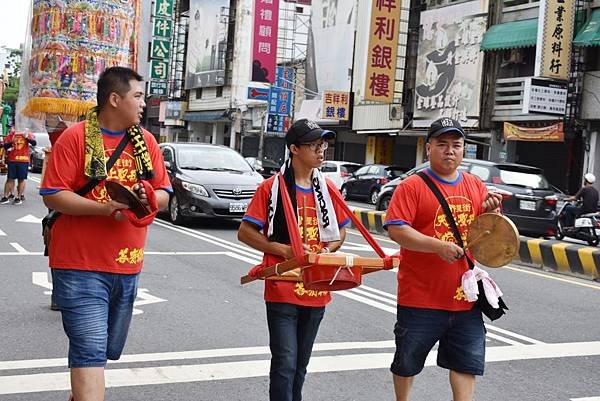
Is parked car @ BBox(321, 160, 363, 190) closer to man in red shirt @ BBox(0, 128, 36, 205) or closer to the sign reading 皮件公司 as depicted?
man in red shirt @ BBox(0, 128, 36, 205)

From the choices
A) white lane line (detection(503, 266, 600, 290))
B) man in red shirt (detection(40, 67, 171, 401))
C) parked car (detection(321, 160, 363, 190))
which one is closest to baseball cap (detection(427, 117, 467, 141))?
man in red shirt (detection(40, 67, 171, 401))

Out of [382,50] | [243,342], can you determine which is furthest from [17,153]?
[382,50]

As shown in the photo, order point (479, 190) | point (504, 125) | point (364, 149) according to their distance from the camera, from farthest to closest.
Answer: point (364, 149)
point (504, 125)
point (479, 190)

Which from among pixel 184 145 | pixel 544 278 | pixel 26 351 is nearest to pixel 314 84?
pixel 184 145

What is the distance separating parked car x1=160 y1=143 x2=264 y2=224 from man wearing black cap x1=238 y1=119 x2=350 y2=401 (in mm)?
10402

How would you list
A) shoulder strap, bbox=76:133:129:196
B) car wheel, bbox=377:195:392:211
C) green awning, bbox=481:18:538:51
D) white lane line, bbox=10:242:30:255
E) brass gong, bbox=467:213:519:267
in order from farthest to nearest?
green awning, bbox=481:18:538:51 → car wheel, bbox=377:195:392:211 → white lane line, bbox=10:242:30:255 → brass gong, bbox=467:213:519:267 → shoulder strap, bbox=76:133:129:196

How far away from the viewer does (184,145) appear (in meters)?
16.1

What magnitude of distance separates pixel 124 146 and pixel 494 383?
3192mm

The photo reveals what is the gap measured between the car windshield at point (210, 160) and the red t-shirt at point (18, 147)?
363cm

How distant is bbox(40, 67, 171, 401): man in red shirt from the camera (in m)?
3.76

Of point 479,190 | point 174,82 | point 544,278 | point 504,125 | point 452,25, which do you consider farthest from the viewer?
point 174,82

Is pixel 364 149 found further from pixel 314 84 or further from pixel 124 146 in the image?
pixel 124 146

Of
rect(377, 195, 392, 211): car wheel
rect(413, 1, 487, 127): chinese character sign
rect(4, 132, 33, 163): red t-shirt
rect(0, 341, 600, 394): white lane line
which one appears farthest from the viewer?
rect(413, 1, 487, 127): chinese character sign

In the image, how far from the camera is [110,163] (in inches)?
154
